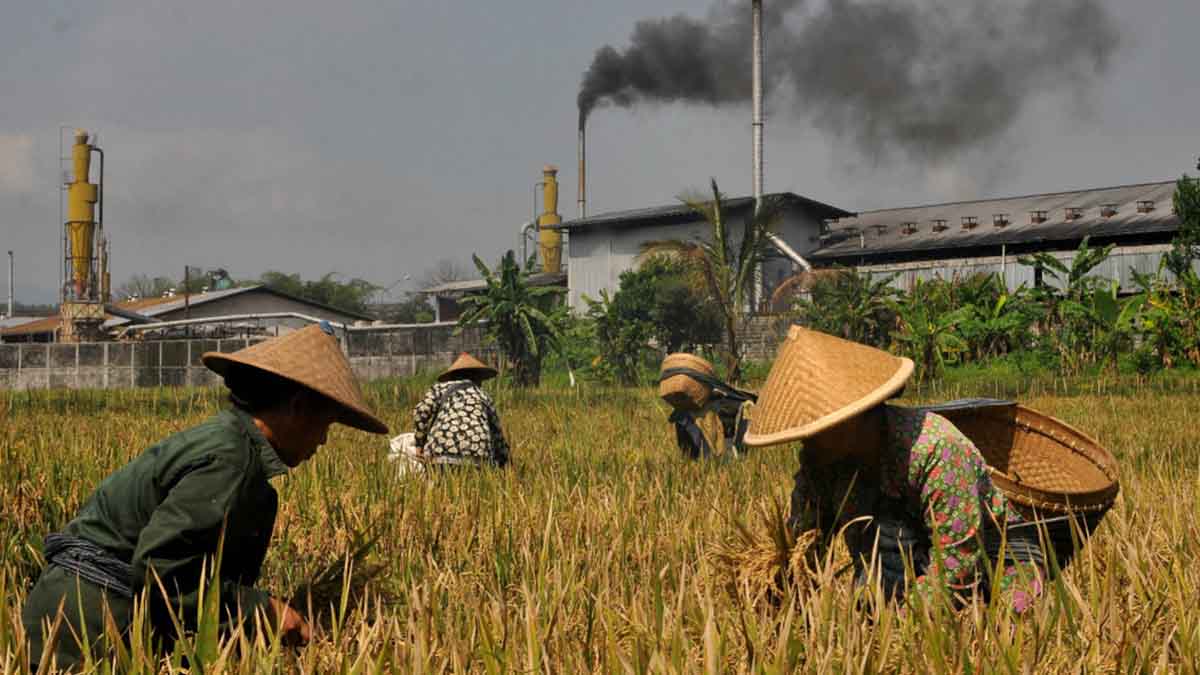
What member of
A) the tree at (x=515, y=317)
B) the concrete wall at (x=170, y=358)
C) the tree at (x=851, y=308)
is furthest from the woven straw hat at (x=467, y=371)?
the concrete wall at (x=170, y=358)

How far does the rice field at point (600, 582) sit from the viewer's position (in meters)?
2.15

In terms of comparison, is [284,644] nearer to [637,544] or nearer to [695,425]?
[637,544]

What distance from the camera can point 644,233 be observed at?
34.4 meters

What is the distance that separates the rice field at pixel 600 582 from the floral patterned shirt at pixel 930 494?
0.16 m

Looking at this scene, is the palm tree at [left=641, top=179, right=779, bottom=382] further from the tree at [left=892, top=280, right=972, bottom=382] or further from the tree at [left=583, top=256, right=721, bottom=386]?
the tree at [left=583, top=256, right=721, bottom=386]

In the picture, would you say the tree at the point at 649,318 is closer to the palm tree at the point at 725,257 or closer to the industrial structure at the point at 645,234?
the palm tree at the point at 725,257

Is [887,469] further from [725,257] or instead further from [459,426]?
[725,257]

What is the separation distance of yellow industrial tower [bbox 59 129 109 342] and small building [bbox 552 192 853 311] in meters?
15.8

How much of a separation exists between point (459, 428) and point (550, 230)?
136ft

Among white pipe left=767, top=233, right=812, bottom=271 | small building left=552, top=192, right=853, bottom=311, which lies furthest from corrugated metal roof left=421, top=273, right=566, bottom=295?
white pipe left=767, top=233, right=812, bottom=271

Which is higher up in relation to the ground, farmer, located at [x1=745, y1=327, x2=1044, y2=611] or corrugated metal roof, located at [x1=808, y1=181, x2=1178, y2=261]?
corrugated metal roof, located at [x1=808, y1=181, x2=1178, y2=261]

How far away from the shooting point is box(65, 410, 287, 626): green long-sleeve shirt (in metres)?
2.45

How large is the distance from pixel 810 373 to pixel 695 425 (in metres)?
3.96

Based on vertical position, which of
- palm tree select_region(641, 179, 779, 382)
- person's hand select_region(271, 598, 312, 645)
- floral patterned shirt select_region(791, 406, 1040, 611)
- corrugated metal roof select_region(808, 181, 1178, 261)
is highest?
corrugated metal roof select_region(808, 181, 1178, 261)
